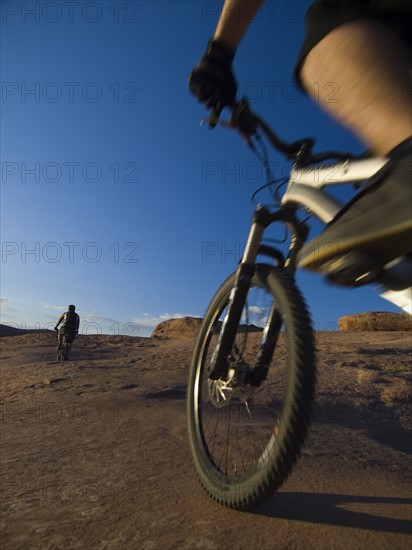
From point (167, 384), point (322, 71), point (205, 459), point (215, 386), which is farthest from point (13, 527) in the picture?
point (167, 384)

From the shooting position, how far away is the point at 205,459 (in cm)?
165

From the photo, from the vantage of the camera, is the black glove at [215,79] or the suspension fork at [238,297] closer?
the black glove at [215,79]

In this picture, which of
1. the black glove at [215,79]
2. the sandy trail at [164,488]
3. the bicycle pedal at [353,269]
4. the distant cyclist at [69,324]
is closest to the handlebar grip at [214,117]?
the black glove at [215,79]

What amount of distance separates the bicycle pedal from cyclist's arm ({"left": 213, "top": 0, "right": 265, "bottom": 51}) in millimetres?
850

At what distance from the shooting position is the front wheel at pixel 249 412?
48.9 inches

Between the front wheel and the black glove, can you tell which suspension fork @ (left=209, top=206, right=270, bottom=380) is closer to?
the front wheel

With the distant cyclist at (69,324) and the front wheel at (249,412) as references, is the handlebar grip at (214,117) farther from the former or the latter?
the distant cyclist at (69,324)

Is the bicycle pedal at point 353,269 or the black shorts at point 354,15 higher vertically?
the black shorts at point 354,15

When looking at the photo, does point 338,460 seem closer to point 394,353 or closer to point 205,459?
point 205,459

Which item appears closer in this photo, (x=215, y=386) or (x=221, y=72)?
(x=221, y=72)

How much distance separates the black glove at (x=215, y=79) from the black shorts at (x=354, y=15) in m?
0.40

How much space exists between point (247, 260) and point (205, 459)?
0.90 meters

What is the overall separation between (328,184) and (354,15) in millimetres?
540

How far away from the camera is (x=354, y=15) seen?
1.04m
